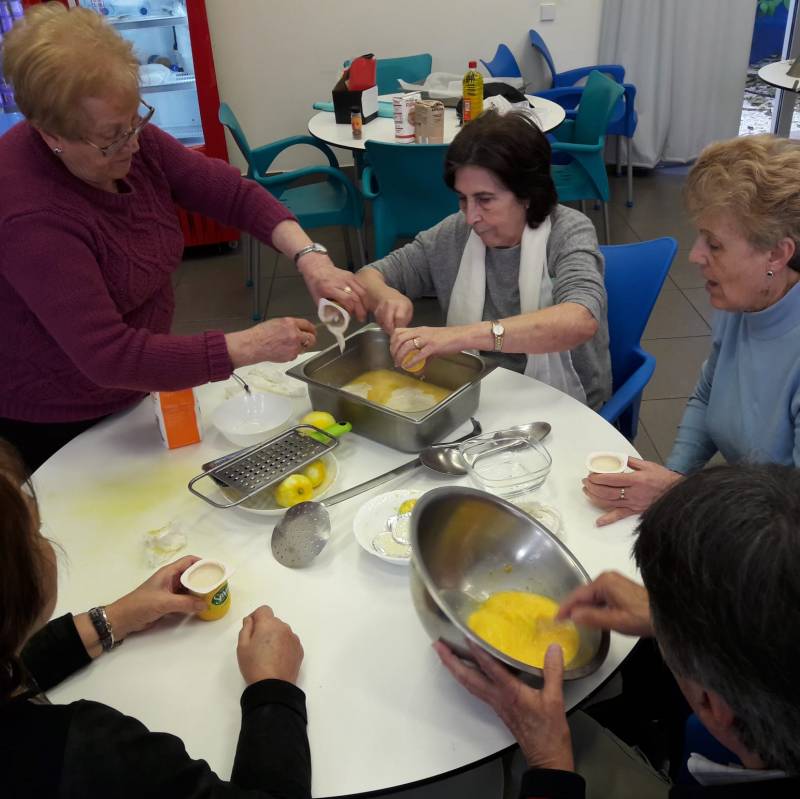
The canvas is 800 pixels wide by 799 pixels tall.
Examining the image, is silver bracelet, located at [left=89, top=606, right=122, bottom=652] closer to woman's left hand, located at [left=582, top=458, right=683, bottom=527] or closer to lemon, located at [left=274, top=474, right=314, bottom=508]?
lemon, located at [left=274, top=474, right=314, bottom=508]

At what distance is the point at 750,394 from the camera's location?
169cm

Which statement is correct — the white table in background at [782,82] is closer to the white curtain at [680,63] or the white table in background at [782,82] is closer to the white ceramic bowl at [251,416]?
the white curtain at [680,63]

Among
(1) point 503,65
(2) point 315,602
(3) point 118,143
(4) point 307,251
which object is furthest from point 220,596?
(1) point 503,65

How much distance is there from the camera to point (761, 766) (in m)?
0.91

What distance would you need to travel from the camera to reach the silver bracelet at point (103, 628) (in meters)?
1.22

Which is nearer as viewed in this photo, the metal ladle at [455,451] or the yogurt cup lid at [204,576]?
the yogurt cup lid at [204,576]

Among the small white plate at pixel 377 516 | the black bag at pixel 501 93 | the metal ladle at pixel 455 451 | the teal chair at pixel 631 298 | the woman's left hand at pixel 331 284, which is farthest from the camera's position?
the black bag at pixel 501 93

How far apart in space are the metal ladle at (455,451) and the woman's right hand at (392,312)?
0.44m

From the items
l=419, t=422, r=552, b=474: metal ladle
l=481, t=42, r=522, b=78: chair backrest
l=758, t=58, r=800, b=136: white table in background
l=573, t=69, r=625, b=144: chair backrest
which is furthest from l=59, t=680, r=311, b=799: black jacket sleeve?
l=481, t=42, r=522, b=78: chair backrest

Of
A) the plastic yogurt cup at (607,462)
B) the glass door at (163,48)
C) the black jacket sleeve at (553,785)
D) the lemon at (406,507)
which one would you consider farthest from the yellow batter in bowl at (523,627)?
the glass door at (163,48)

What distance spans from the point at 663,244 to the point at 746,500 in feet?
4.76

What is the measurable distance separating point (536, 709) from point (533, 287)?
1303mm

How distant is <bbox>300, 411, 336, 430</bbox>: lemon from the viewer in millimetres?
1710

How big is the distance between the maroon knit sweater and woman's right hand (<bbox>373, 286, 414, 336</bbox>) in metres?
0.51
